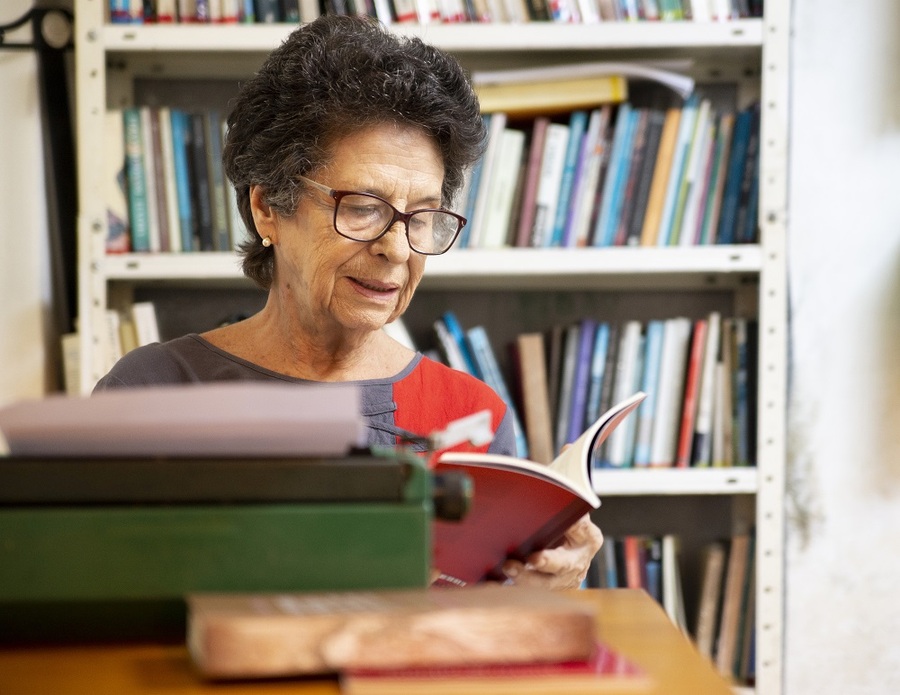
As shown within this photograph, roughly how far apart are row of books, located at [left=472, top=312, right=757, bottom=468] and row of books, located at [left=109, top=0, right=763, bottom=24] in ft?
1.93

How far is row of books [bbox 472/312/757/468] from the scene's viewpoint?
194 cm

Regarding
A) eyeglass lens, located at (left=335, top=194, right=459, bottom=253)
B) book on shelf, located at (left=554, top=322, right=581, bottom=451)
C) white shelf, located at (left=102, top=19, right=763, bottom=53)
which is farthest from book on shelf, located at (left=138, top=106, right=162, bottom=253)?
book on shelf, located at (left=554, top=322, right=581, bottom=451)

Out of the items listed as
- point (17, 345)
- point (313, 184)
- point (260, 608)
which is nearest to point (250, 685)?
point (260, 608)

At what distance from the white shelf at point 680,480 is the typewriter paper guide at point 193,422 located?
1356 millimetres

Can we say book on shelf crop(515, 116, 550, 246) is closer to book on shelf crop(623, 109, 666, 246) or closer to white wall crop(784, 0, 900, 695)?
book on shelf crop(623, 109, 666, 246)

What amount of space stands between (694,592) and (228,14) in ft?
4.89

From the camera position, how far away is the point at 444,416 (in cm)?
150

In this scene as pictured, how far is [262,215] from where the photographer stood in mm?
1479

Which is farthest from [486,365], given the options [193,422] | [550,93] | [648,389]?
[193,422]

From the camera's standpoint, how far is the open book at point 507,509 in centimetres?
82

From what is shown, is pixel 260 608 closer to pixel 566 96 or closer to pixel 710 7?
pixel 566 96

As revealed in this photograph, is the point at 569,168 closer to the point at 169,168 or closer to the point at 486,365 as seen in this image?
the point at 486,365

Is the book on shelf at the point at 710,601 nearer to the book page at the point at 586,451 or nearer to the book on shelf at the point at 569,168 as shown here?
the book on shelf at the point at 569,168

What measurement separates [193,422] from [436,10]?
4.81ft
